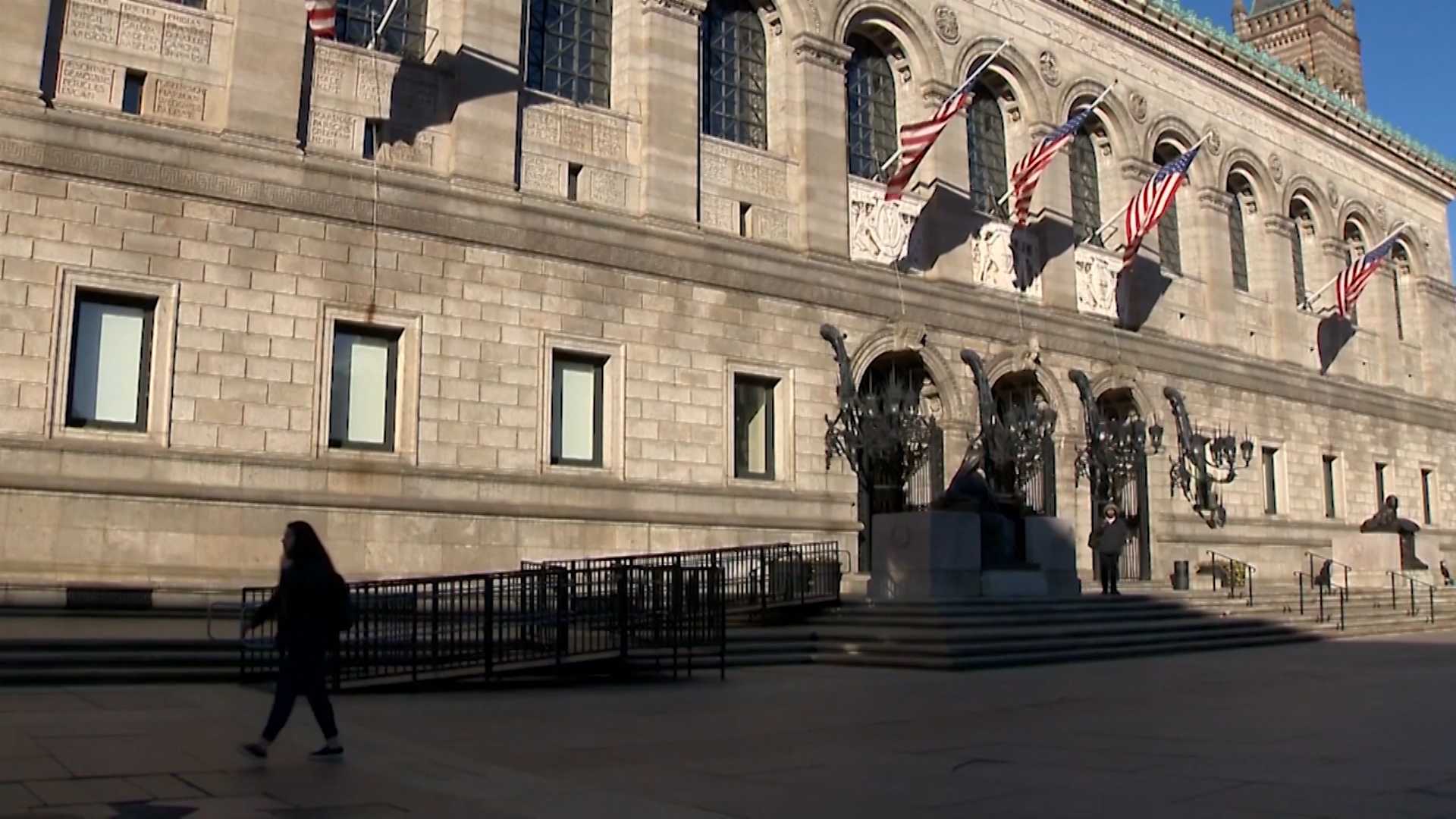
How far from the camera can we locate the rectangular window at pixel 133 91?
19.2 metres

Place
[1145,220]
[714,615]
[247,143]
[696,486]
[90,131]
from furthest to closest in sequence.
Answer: [1145,220] → [696,486] → [247,143] → [90,131] → [714,615]

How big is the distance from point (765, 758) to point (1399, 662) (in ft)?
45.0

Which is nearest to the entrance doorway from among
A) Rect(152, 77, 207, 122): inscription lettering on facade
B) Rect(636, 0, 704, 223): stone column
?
Rect(636, 0, 704, 223): stone column

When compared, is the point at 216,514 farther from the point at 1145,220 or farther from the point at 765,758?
the point at 1145,220

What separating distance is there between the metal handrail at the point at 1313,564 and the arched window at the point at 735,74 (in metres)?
19.5

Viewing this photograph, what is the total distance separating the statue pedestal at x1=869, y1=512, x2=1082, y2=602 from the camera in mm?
20656

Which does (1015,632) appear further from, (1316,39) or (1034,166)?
(1316,39)

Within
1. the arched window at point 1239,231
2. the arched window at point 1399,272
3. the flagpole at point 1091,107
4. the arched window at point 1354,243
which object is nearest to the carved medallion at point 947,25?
the flagpole at point 1091,107

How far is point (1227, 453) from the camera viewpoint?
1403 inches

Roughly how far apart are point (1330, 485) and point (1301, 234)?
895cm

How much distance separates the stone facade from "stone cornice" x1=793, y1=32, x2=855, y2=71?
81 mm

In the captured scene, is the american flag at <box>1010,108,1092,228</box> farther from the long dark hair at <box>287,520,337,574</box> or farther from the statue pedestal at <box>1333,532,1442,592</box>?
the long dark hair at <box>287,520,337,574</box>

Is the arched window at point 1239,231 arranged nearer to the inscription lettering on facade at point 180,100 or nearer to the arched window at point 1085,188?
the arched window at point 1085,188

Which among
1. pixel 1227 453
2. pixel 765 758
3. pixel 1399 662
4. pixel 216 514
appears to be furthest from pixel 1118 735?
pixel 1227 453
